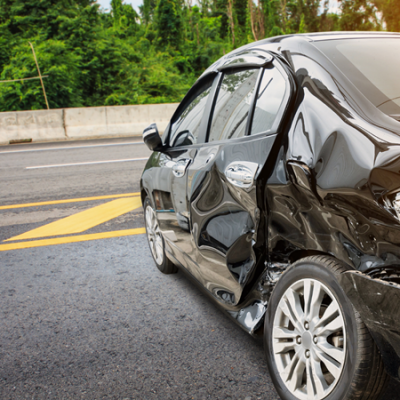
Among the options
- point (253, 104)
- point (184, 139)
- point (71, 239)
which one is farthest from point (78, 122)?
point (253, 104)

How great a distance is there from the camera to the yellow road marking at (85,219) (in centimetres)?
523

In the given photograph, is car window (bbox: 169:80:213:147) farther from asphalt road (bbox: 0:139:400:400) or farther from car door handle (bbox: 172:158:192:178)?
asphalt road (bbox: 0:139:400:400)

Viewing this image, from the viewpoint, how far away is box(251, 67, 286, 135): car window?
2.18m

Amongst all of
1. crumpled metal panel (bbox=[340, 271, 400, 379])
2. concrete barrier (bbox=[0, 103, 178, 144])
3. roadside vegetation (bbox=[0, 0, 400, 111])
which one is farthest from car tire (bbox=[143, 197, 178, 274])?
roadside vegetation (bbox=[0, 0, 400, 111])

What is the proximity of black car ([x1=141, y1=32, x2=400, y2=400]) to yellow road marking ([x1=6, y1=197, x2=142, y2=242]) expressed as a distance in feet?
9.14

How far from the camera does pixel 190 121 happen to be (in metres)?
3.26

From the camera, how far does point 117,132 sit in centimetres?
1697

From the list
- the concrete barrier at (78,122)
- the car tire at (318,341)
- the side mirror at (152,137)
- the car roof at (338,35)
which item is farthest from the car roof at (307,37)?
the concrete barrier at (78,122)

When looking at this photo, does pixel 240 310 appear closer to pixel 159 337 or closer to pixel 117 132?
pixel 159 337

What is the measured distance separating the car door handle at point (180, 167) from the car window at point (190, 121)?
0.16 metres

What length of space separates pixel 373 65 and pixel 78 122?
1541 centimetres

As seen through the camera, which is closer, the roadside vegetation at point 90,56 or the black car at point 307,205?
the black car at point 307,205

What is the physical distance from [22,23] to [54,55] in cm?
542

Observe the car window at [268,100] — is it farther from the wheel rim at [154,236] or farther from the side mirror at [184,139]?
the wheel rim at [154,236]
